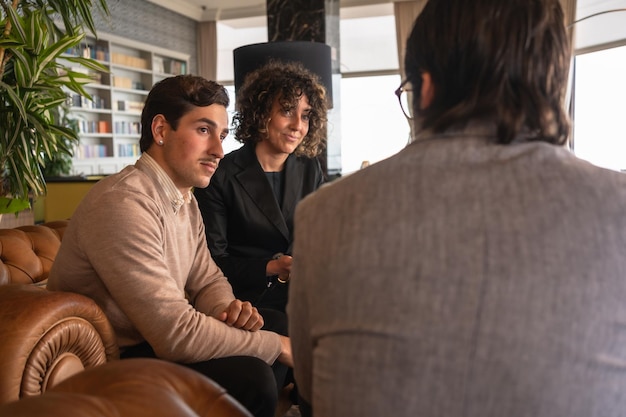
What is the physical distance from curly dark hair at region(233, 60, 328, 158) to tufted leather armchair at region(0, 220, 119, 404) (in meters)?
1.17

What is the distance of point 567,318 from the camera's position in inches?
29.1

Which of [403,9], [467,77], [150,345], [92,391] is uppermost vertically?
[403,9]

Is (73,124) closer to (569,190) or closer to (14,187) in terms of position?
(14,187)

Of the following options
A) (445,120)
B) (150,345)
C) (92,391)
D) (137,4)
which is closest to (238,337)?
(150,345)

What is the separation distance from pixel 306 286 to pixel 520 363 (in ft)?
0.94

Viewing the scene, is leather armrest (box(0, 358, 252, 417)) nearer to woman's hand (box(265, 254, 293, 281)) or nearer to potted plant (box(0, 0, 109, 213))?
woman's hand (box(265, 254, 293, 281))

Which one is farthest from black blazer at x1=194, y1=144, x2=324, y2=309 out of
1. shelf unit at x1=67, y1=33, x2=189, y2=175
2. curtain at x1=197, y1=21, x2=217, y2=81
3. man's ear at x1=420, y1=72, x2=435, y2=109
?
curtain at x1=197, y1=21, x2=217, y2=81

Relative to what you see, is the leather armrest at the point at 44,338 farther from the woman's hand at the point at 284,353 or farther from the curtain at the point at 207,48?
the curtain at the point at 207,48

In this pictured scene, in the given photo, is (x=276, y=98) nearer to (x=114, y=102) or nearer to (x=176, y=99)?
(x=176, y=99)

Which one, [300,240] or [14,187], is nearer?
[300,240]

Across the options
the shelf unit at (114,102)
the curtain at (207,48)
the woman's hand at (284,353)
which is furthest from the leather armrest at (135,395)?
the curtain at (207,48)

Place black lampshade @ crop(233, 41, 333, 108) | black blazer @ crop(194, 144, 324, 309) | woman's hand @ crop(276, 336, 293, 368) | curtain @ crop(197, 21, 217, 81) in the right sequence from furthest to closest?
curtain @ crop(197, 21, 217, 81), black lampshade @ crop(233, 41, 333, 108), black blazer @ crop(194, 144, 324, 309), woman's hand @ crop(276, 336, 293, 368)

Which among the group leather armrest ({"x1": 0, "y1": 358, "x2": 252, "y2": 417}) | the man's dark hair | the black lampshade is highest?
the black lampshade

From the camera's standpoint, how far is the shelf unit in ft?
28.6
